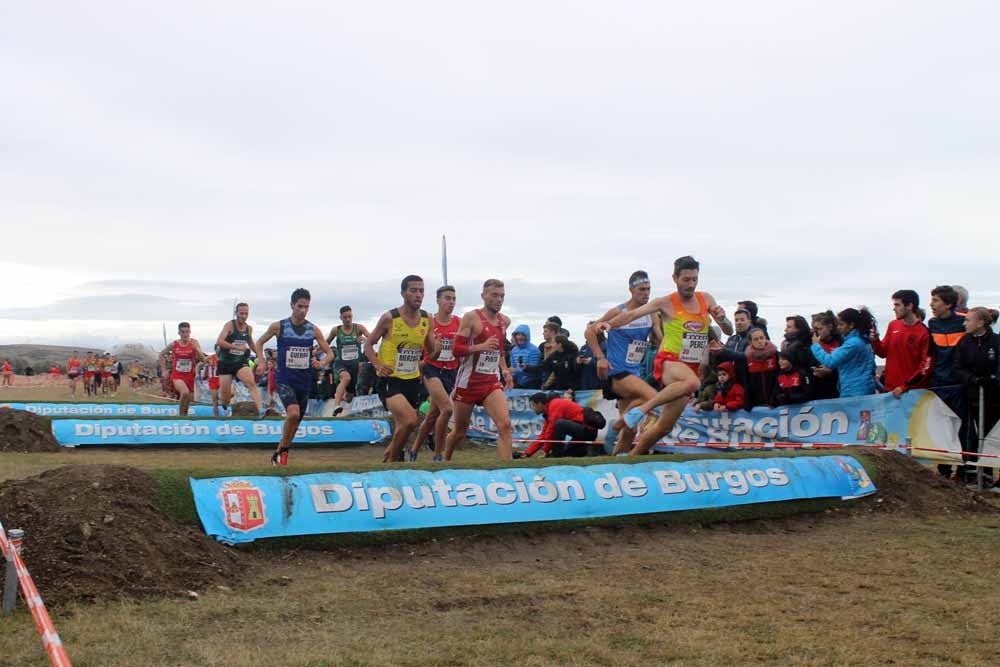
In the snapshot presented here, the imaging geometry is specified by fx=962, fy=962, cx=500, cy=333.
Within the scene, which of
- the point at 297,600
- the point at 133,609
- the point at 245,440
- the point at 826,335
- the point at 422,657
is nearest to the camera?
the point at 422,657

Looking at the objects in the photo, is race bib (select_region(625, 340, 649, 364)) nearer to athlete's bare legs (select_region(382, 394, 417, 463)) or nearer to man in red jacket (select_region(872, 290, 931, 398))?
athlete's bare legs (select_region(382, 394, 417, 463))

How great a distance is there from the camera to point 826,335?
12.6 m

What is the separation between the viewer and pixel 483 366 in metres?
10.2

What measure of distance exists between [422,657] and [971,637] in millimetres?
2721

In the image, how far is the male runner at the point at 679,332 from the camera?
9305mm

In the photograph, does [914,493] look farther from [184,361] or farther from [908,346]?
[184,361]

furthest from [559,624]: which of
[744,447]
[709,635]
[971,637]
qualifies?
[744,447]

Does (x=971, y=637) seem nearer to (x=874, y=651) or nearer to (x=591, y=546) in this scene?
(x=874, y=651)

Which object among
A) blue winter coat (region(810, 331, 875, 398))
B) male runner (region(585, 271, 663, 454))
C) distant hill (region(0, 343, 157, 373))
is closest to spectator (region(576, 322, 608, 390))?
male runner (region(585, 271, 663, 454))

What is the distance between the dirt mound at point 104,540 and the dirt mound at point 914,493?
19.6 feet

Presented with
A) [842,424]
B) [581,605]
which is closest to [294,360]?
[842,424]

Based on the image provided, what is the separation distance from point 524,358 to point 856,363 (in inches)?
287

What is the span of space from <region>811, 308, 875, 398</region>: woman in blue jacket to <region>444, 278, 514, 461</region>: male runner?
4.36 m

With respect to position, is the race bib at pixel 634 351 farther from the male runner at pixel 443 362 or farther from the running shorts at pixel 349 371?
the running shorts at pixel 349 371
